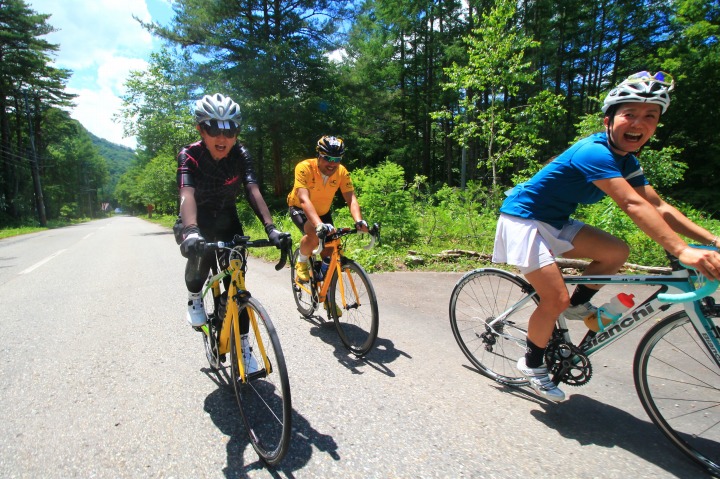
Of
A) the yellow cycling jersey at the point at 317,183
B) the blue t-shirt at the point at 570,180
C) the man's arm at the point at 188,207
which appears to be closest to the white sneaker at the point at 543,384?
the blue t-shirt at the point at 570,180

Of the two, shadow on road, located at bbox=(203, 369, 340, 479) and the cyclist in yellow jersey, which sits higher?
the cyclist in yellow jersey

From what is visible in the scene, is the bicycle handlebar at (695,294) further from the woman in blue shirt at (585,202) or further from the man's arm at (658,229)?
the woman in blue shirt at (585,202)

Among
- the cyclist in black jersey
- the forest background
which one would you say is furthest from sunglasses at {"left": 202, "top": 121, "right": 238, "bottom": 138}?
the forest background

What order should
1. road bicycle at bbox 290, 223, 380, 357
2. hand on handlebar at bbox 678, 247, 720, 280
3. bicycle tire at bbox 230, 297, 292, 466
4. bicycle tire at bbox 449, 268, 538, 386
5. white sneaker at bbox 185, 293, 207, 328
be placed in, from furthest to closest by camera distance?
1. road bicycle at bbox 290, 223, 380, 357
2. bicycle tire at bbox 449, 268, 538, 386
3. white sneaker at bbox 185, 293, 207, 328
4. bicycle tire at bbox 230, 297, 292, 466
5. hand on handlebar at bbox 678, 247, 720, 280

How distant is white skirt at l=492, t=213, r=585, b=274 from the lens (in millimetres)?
2486

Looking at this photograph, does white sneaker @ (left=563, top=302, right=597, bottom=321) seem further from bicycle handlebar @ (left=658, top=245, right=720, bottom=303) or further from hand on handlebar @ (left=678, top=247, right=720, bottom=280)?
hand on handlebar @ (left=678, top=247, right=720, bottom=280)

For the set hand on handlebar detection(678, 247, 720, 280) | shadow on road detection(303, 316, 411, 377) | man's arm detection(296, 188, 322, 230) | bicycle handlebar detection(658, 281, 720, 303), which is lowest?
shadow on road detection(303, 316, 411, 377)

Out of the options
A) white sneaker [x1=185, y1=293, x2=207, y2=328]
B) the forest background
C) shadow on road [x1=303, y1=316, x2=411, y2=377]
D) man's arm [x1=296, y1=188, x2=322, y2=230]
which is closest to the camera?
white sneaker [x1=185, y1=293, x2=207, y2=328]

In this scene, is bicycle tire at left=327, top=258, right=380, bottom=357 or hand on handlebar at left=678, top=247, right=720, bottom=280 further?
bicycle tire at left=327, top=258, right=380, bottom=357

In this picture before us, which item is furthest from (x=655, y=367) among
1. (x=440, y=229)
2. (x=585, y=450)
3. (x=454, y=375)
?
(x=440, y=229)

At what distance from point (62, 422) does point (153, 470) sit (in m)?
1.00

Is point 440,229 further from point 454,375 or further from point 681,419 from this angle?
point 681,419

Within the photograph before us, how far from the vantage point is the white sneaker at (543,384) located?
8.17 ft

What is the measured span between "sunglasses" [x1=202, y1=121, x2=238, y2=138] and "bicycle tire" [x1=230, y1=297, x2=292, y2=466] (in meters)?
1.21
